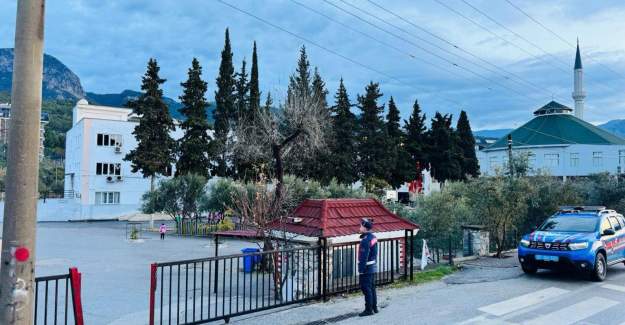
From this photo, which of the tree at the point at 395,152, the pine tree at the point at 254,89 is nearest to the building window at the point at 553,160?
the tree at the point at 395,152

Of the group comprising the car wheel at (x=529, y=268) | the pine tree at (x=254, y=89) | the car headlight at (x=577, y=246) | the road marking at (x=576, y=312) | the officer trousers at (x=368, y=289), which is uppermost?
the pine tree at (x=254, y=89)

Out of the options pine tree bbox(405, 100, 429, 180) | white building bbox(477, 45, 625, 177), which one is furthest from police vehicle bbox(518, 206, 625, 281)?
white building bbox(477, 45, 625, 177)

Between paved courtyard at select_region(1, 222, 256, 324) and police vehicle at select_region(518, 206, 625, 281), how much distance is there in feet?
29.7

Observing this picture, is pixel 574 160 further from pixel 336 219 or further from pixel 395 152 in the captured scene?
pixel 336 219

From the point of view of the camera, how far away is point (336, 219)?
11.1 meters

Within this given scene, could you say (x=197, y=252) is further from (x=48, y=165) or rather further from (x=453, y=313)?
(x=48, y=165)

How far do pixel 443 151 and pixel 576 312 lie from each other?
163 ft

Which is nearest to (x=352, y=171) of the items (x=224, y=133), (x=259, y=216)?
(x=224, y=133)

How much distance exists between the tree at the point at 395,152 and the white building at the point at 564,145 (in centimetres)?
1565

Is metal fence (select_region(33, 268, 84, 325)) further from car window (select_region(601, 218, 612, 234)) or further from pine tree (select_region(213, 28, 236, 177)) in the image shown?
pine tree (select_region(213, 28, 236, 177))

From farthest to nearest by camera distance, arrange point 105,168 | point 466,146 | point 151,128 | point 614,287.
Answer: point 466,146, point 105,168, point 151,128, point 614,287

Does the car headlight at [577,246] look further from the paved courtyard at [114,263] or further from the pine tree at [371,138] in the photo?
the pine tree at [371,138]

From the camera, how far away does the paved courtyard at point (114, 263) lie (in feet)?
36.3

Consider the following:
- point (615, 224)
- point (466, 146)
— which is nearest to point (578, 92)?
point (466, 146)
